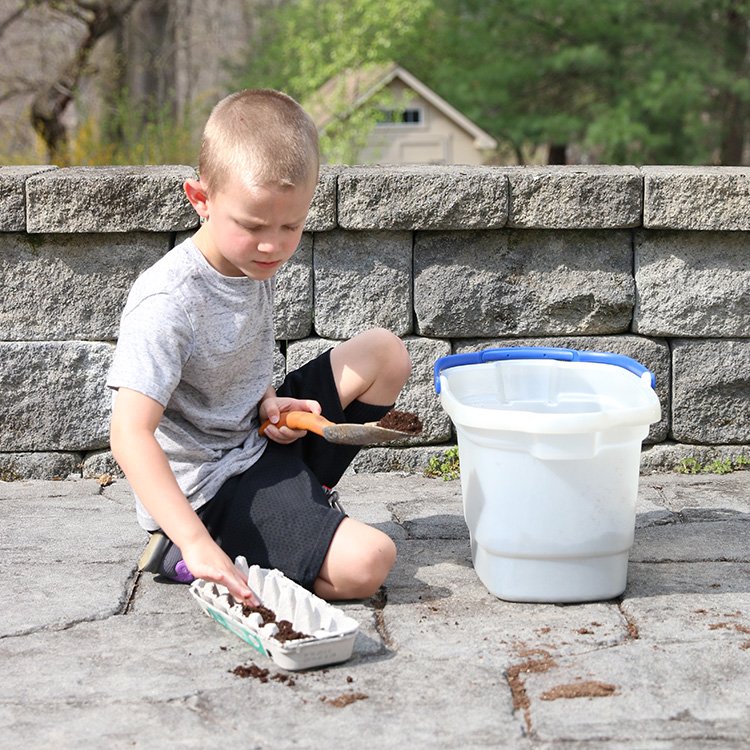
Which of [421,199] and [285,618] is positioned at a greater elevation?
[421,199]

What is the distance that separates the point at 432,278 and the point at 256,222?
46.4 inches

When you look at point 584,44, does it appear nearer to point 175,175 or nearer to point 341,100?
point 341,100

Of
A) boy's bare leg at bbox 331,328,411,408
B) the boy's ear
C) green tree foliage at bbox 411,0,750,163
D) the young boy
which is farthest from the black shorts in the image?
green tree foliage at bbox 411,0,750,163

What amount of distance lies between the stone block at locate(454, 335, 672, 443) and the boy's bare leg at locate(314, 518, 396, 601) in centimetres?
117

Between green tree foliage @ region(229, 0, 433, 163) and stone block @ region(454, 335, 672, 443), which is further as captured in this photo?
green tree foliage @ region(229, 0, 433, 163)

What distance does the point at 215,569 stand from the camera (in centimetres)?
210

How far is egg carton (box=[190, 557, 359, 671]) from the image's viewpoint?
A: 2016mm

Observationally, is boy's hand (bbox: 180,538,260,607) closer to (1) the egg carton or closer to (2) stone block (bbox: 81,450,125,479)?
(1) the egg carton

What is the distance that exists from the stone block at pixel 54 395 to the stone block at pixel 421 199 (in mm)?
839

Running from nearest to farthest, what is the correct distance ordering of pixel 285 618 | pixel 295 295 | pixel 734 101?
pixel 285 618 < pixel 295 295 < pixel 734 101

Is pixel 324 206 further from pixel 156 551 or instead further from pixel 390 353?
pixel 156 551

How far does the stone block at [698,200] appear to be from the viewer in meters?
3.31

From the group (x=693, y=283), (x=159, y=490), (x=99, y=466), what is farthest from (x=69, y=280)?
(x=693, y=283)

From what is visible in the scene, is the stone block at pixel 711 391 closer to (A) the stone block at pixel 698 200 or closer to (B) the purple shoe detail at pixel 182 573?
(A) the stone block at pixel 698 200
